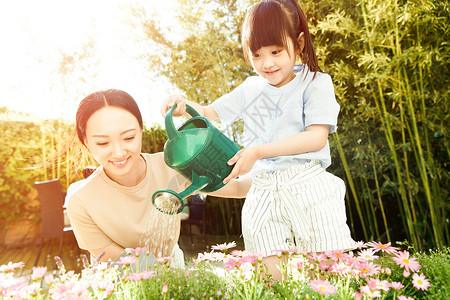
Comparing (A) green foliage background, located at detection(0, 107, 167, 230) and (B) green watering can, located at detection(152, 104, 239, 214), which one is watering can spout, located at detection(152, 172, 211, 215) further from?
(A) green foliage background, located at detection(0, 107, 167, 230)

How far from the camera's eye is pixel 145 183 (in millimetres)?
1608

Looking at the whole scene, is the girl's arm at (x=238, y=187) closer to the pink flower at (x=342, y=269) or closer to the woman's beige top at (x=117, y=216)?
the woman's beige top at (x=117, y=216)

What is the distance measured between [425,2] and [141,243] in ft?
7.55

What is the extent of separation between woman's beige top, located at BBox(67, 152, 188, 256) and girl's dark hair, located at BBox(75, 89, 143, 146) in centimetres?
22

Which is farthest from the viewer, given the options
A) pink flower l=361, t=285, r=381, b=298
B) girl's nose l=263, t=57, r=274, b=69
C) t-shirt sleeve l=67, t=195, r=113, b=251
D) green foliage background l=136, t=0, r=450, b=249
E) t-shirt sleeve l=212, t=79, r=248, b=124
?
green foliage background l=136, t=0, r=450, b=249

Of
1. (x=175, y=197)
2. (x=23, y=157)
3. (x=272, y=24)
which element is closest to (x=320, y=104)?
(x=272, y=24)

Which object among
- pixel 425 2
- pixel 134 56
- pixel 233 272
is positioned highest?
pixel 134 56

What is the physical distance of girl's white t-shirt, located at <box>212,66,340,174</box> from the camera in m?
1.42

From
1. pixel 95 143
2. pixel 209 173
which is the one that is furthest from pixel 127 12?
pixel 209 173

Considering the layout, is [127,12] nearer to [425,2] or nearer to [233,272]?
[425,2]

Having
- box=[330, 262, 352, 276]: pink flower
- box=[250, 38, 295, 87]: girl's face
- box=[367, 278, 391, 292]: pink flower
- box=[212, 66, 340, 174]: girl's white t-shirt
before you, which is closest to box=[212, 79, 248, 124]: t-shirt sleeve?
box=[212, 66, 340, 174]: girl's white t-shirt

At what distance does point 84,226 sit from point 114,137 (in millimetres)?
414

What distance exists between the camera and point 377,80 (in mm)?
2750

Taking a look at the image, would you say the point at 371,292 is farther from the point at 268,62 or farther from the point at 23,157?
the point at 23,157
